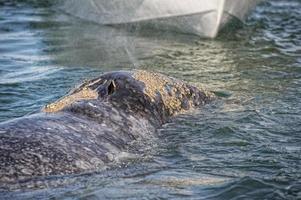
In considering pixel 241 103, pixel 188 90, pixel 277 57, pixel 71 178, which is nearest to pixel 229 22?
pixel 277 57

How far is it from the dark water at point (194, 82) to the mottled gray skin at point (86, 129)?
13cm

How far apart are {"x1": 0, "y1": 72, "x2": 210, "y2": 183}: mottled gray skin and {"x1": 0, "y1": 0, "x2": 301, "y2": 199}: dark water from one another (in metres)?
0.13

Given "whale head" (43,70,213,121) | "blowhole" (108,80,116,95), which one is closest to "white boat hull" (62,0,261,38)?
"whale head" (43,70,213,121)

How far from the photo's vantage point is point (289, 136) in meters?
6.28

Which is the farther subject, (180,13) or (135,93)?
(180,13)

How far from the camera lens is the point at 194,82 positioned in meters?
8.62

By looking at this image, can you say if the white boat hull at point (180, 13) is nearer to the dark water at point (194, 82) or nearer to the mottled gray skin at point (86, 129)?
the dark water at point (194, 82)

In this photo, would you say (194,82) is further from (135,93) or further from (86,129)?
(86,129)

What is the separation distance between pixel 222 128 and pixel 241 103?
3.48 feet

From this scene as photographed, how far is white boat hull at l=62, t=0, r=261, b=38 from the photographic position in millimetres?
11867

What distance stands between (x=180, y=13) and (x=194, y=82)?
11.8ft

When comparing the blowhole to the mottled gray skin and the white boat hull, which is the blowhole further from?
the white boat hull

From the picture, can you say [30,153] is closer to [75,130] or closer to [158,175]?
[75,130]

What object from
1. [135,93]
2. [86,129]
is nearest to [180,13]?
[135,93]
